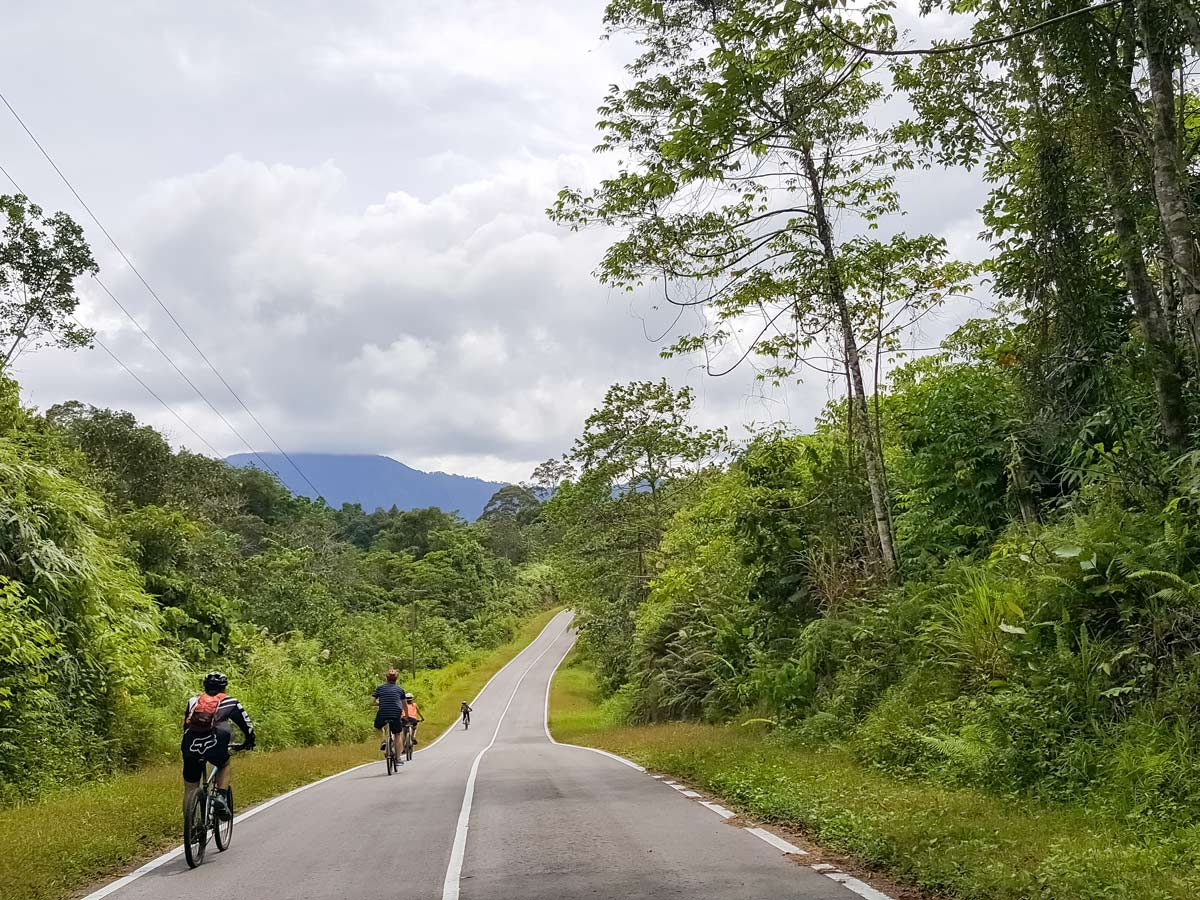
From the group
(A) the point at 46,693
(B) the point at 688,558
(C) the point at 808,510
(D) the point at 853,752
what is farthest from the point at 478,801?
(B) the point at 688,558

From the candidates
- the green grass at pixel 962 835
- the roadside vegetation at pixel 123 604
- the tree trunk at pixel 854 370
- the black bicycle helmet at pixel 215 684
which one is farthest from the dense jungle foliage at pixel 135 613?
the tree trunk at pixel 854 370

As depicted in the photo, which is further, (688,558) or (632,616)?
(632,616)

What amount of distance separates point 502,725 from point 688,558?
21.1 m

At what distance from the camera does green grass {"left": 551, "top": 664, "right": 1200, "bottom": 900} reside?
5.52 meters

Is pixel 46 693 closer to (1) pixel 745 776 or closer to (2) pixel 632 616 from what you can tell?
(1) pixel 745 776

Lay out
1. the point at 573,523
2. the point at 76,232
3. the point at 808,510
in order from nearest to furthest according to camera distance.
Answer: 1. the point at 808,510
2. the point at 76,232
3. the point at 573,523

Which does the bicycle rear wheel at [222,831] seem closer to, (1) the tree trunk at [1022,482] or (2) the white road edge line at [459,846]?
(2) the white road edge line at [459,846]

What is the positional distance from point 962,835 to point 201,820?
6.79 metres

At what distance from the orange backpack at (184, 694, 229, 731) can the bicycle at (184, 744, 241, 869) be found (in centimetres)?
36

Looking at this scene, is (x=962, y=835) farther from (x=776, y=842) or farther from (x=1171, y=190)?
(x=1171, y=190)

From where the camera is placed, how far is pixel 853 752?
12.1 meters

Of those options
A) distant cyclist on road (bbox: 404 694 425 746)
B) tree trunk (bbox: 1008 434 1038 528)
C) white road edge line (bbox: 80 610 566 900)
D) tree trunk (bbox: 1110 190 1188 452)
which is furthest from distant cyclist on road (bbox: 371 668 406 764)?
tree trunk (bbox: 1110 190 1188 452)

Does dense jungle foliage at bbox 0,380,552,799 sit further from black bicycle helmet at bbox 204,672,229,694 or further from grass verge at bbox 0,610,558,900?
black bicycle helmet at bbox 204,672,229,694

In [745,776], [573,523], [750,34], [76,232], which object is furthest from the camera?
[573,523]
